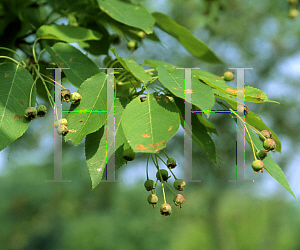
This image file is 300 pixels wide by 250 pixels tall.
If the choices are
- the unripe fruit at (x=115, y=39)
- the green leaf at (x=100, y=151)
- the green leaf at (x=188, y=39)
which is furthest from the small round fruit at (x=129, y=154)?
the unripe fruit at (x=115, y=39)

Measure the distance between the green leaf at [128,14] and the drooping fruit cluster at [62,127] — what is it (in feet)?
1.11

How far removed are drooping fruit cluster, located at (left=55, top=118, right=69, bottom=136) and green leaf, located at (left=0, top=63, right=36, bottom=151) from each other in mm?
62

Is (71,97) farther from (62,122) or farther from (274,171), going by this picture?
(274,171)

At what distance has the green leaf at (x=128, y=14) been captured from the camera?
0.73 meters

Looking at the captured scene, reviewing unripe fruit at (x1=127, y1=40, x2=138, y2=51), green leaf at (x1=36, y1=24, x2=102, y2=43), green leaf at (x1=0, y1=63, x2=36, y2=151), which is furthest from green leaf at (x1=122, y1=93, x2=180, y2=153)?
unripe fruit at (x1=127, y1=40, x2=138, y2=51)

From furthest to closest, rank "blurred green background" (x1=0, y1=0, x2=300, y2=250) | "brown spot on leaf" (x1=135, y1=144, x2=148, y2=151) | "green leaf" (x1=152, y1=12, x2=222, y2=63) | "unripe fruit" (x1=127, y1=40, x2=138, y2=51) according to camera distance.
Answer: "blurred green background" (x1=0, y1=0, x2=300, y2=250), "unripe fruit" (x1=127, y1=40, x2=138, y2=51), "green leaf" (x1=152, y1=12, x2=222, y2=63), "brown spot on leaf" (x1=135, y1=144, x2=148, y2=151)

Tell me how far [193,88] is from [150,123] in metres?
0.11

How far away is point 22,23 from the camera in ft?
3.08

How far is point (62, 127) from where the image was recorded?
1.70 ft

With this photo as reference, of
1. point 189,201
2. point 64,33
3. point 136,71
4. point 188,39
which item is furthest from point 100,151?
point 189,201

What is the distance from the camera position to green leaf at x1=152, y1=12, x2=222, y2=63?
0.85m

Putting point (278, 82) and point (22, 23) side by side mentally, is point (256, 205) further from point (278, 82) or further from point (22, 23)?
point (22, 23)

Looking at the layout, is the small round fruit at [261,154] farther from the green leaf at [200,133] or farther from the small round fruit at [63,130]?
the small round fruit at [63,130]

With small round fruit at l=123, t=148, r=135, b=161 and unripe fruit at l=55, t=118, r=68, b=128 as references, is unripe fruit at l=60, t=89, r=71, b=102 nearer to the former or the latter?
unripe fruit at l=55, t=118, r=68, b=128
